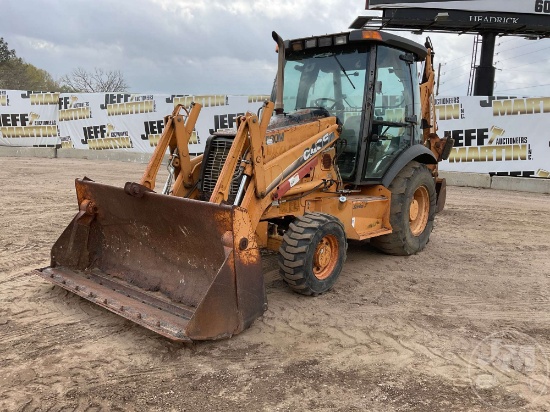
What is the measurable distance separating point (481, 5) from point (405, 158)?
48.8ft

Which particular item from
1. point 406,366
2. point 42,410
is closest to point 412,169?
point 406,366

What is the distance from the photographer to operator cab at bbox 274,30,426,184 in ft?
17.1

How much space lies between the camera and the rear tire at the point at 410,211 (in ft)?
18.4

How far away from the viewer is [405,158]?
5703mm

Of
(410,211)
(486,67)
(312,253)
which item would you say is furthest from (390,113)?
(486,67)

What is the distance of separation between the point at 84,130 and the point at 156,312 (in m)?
16.5

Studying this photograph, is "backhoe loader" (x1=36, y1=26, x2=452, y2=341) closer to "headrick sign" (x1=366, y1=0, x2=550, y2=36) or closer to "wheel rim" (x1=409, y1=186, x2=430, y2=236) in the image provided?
"wheel rim" (x1=409, y1=186, x2=430, y2=236)

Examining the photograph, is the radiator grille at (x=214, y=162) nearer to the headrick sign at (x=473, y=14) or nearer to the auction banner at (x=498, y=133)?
the auction banner at (x=498, y=133)

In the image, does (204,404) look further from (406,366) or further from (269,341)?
(406,366)

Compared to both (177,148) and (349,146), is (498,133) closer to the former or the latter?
(349,146)

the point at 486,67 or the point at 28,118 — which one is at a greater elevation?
the point at 486,67

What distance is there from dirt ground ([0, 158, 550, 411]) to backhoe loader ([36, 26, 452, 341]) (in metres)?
0.20

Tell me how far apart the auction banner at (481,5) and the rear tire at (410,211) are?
14.1 m

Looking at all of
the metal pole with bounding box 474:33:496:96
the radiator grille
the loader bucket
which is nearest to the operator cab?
the radiator grille
